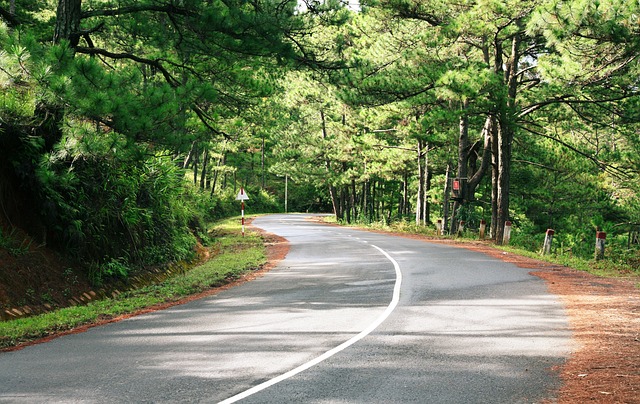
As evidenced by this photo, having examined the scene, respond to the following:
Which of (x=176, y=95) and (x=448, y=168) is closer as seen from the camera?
(x=176, y=95)

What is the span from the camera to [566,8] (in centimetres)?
1150

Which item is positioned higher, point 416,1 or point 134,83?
point 416,1

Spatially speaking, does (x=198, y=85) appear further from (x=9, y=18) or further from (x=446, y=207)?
(x=446, y=207)

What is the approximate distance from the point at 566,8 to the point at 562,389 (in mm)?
8397

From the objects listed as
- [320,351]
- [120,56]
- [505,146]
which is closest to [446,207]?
[505,146]

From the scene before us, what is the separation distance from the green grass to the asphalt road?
2.11 ft

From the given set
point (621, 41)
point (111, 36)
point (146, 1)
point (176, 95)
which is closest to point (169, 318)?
point (176, 95)

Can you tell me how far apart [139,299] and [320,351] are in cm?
555

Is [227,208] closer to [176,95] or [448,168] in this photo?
[448,168]

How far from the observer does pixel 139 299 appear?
1144 cm

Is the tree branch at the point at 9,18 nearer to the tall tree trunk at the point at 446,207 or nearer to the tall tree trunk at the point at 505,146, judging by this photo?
the tall tree trunk at the point at 505,146

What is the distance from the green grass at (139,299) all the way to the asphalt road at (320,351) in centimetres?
64

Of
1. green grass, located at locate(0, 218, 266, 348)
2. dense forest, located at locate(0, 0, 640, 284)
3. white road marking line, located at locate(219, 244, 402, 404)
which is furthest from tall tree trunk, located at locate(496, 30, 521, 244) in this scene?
white road marking line, located at locate(219, 244, 402, 404)

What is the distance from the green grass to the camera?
8477 millimetres
